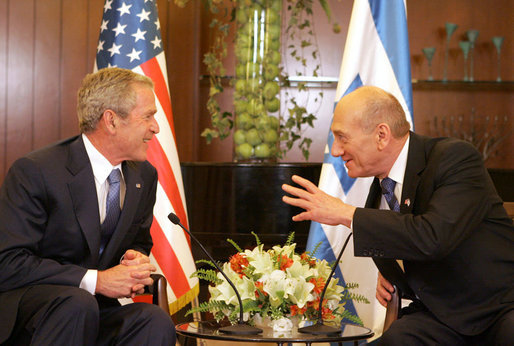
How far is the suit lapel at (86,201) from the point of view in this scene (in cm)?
253

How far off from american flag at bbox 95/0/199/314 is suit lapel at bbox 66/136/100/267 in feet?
3.48

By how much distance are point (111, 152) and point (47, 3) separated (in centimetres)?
259

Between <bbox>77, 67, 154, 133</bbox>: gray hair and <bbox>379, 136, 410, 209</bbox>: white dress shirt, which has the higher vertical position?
<bbox>77, 67, 154, 133</bbox>: gray hair

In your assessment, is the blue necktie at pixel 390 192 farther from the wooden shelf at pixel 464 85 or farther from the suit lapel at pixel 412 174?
the wooden shelf at pixel 464 85

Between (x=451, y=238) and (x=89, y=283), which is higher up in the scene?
(x=451, y=238)

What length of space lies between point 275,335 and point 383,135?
0.85 m

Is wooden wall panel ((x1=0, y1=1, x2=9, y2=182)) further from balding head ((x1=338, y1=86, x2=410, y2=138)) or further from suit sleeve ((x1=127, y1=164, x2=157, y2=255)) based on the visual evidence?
balding head ((x1=338, y1=86, x2=410, y2=138))

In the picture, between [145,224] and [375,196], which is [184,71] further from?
[375,196]

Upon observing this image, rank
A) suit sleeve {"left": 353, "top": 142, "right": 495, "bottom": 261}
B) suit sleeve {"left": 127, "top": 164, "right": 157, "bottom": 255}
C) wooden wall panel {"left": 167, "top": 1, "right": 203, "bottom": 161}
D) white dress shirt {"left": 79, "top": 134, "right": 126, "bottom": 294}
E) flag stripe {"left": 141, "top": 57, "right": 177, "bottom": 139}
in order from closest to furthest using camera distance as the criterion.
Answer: suit sleeve {"left": 353, "top": 142, "right": 495, "bottom": 261} < white dress shirt {"left": 79, "top": 134, "right": 126, "bottom": 294} < suit sleeve {"left": 127, "top": 164, "right": 157, "bottom": 255} < flag stripe {"left": 141, "top": 57, "right": 177, "bottom": 139} < wooden wall panel {"left": 167, "top": 1, "right": 203, "bottom": 161}

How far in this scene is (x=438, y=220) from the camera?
2234mm

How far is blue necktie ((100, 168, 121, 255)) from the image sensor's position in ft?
8.74

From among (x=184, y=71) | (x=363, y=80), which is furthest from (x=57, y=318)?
(x=184, y=71)

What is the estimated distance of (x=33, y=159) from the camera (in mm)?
2512

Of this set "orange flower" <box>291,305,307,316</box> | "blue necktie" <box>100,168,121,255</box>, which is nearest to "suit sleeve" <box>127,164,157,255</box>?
"blue necktie" <box>100,168,121,255</box>
